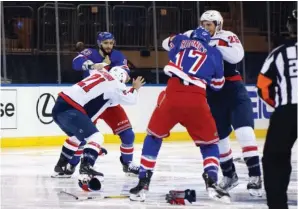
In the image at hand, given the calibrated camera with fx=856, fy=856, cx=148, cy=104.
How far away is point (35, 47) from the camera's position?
1320 centimetres

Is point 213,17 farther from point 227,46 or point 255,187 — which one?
point 255,187

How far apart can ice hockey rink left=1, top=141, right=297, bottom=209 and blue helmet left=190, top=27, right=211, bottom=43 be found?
1.08m

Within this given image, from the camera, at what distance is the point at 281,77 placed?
4309 millimetres

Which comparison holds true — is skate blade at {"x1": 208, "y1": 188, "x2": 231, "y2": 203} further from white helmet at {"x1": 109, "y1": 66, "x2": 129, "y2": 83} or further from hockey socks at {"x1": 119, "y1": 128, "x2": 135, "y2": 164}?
hockey socks at {"x1": 119, "y1": 128, "x2": 135, "y2": 164}

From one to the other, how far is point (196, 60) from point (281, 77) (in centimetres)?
133

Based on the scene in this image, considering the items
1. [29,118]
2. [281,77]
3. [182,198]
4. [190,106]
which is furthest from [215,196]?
[29,118]

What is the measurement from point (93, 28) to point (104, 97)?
23.5 ft

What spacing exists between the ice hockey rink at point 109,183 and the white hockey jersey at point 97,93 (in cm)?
65

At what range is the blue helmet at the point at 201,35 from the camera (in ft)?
18.6

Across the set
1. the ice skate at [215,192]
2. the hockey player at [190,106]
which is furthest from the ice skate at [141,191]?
the ice skate at [215,192]

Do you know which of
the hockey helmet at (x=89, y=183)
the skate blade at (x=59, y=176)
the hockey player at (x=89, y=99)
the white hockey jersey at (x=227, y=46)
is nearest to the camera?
the white hockey jersey at (x=227, y=46)

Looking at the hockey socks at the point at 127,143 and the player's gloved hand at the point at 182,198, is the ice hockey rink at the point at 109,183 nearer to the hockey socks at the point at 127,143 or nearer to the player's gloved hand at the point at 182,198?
the player's gloved hand at the point at 182,198

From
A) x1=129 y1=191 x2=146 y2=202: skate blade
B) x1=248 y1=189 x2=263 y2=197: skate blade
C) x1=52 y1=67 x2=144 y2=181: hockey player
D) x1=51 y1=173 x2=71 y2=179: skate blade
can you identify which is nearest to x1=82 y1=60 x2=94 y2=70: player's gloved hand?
x1=52 y1=67 x2=144 y2=181: hockey player

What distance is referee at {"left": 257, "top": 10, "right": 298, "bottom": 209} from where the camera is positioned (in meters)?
4.24
